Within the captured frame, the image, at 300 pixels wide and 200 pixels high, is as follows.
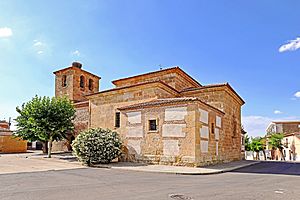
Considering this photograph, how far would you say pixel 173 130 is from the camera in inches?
534

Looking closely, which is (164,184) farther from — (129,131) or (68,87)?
(68,87)

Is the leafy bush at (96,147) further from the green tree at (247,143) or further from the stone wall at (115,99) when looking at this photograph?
the green tree at (247,143)

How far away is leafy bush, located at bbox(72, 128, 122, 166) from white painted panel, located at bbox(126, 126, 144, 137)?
75cm

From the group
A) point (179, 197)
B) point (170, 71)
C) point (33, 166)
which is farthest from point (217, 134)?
point (179, 197)

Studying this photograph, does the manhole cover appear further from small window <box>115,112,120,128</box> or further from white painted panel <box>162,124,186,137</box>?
small window <box>115,112,120,128</box>

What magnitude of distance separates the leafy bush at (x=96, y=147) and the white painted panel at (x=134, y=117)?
130cm

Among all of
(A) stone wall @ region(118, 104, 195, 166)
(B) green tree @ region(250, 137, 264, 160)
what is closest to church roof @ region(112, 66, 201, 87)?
(A) stone wall @ region(118, 104, 195, 166)

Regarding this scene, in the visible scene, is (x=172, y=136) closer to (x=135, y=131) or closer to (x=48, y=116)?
(x=135, y=131)

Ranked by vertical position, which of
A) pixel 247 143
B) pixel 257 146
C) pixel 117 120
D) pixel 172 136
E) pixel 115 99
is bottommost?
pixel 257 146

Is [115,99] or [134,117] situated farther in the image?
[115,99]

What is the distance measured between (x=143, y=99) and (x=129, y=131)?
2650 millimetres

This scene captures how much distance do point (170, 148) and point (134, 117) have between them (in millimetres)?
2924

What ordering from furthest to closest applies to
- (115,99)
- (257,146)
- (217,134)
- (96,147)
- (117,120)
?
(257,146)
(115,99)
(117,120)
(217,134)
(96,147)

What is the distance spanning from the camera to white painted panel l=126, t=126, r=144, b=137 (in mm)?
14841
